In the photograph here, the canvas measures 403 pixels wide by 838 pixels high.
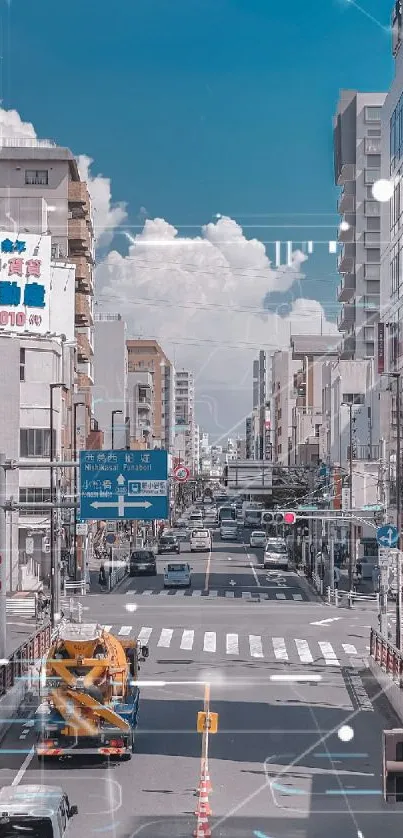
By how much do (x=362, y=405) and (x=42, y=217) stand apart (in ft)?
65.8

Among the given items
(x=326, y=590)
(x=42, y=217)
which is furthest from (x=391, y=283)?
(x=42, y=217)

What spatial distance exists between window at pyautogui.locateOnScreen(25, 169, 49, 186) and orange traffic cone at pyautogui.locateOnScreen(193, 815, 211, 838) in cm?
5195

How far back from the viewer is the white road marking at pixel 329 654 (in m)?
27.6

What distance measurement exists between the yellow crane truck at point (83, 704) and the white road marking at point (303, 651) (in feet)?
35.5

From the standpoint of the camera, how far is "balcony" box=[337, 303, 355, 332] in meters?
82.1

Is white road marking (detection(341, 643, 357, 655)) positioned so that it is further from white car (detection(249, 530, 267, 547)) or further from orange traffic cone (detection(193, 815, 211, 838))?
white car (detection(249, 530, 267, 547))

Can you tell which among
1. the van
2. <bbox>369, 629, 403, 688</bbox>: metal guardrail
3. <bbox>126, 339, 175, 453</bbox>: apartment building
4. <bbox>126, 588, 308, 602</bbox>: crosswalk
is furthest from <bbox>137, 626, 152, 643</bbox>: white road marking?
<bbox>126, 339, 175, 453</bbox>: apartment building

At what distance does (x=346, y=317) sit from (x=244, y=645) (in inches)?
2143

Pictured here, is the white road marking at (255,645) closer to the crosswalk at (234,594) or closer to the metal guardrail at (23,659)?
the metal guardrail at (23,659)

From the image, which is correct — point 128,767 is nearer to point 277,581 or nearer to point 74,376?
point 277,581

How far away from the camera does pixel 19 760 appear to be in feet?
56.5

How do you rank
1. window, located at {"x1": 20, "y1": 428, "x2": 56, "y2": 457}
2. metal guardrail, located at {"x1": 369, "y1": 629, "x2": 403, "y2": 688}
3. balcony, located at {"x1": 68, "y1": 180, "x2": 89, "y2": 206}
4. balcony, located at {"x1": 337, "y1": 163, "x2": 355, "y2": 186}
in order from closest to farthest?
metal guardrail, located at {"x1": 369, "y1": 629, "x2": 403, "y2": 688} → window, located at {"x1": 20, "y1": 428, "x2": 56, "y2": 457} → balcony, located at {"x1": 68, "y1": 180, "x2": 89, "y2": 206} → balcony, located at {"x1": 337, "y1": 163, "x2": 355, "y2": 186}

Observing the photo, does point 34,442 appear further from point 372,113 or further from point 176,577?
point 372,113

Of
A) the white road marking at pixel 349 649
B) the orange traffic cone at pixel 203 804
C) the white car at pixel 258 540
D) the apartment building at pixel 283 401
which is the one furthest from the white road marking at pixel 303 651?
the apartment building at pixel 283 401
